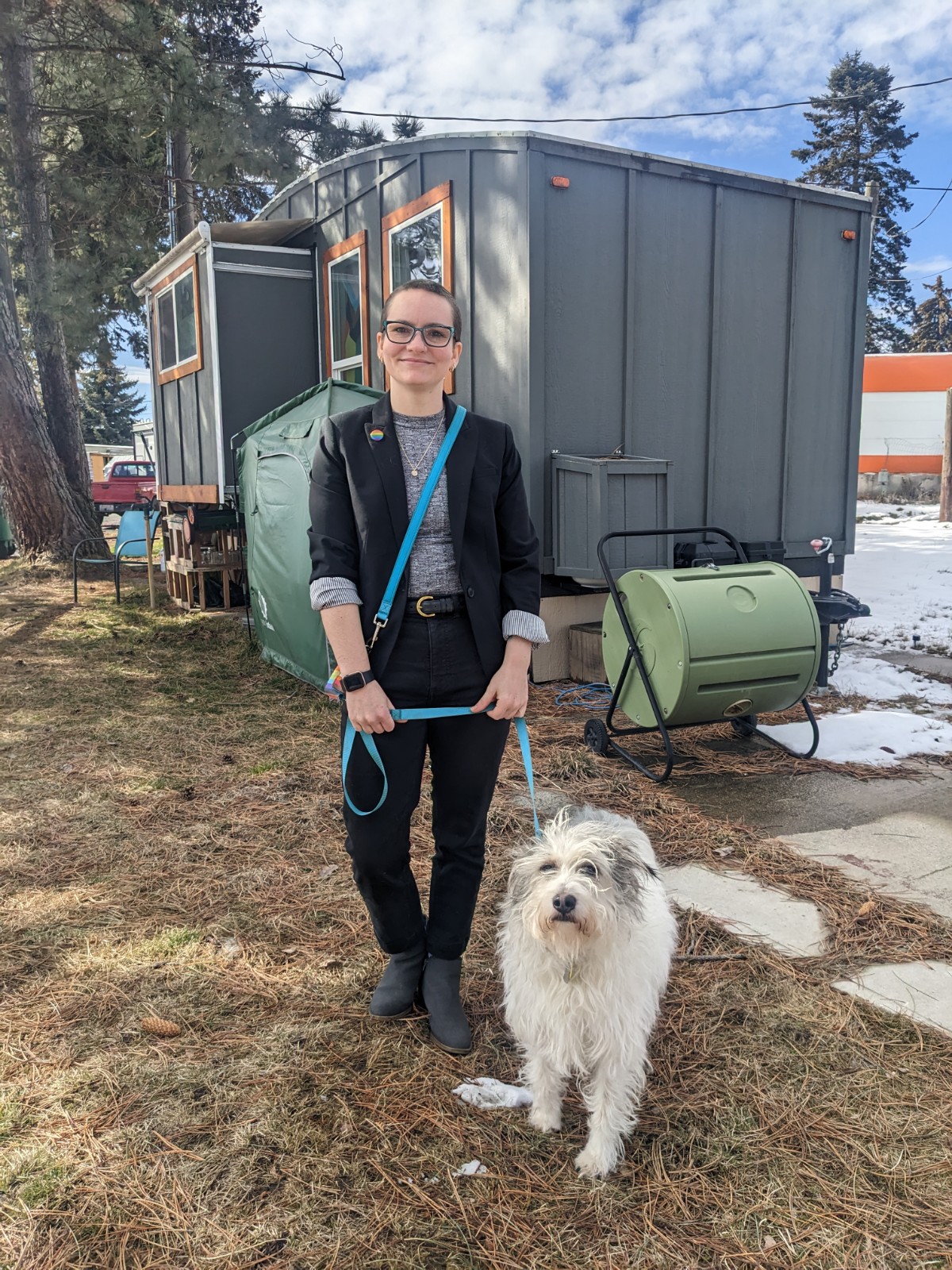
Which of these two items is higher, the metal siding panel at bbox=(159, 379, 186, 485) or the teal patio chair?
the metal siding panel at bbox=(159, 379, 186, 485)

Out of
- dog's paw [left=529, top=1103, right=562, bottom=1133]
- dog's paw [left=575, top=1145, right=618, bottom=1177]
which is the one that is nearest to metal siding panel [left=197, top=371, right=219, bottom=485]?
dog's paw [left=529, top=1103, right=562, bottom=1133]

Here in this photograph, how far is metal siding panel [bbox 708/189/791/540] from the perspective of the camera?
7062mm

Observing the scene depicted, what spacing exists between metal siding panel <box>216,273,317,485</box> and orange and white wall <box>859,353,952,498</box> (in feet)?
70.4

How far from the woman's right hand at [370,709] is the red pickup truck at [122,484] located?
23434mm

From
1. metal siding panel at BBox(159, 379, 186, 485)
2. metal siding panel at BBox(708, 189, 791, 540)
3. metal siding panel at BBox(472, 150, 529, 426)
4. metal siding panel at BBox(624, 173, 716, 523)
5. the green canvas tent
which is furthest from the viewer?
metal siding panel at BBox(159, 379, 186, 485)

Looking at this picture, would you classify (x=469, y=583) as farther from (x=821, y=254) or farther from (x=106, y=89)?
(x=106, y=89)

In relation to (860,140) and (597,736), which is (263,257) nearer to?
(597,736)

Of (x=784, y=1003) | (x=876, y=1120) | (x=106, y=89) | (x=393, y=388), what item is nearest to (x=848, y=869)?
(x=784, y=1003)

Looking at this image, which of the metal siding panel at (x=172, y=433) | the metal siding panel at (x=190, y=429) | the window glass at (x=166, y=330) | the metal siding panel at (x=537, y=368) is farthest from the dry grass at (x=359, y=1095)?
the window glass at (x=166, y=330)

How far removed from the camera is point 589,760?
15.6 ft

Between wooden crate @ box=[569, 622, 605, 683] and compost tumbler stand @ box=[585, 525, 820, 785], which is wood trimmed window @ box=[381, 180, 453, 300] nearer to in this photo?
wooden crate @ box=[569, 622, 605, 683]

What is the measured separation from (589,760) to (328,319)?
6433mm

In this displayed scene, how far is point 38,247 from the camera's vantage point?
45.3 feet

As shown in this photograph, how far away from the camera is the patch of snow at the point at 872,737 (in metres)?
4.90
